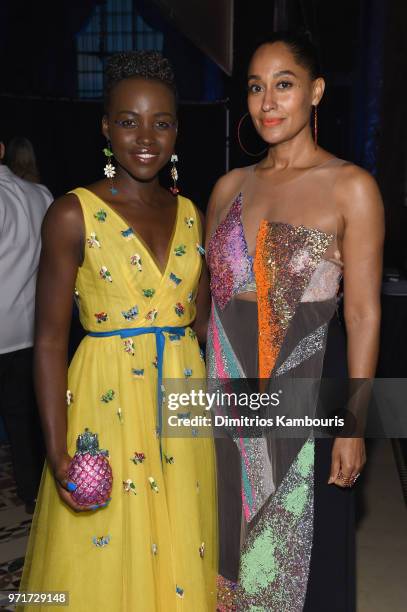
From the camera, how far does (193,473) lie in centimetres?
175

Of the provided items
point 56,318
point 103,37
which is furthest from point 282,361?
point 103,37

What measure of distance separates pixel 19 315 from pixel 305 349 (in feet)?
5.68

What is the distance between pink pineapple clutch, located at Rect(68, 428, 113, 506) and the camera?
5.10 ft

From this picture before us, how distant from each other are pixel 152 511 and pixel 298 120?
0.97m

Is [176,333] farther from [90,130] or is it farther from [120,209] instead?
[90,130]

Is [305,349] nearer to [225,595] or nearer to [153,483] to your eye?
[153,483]

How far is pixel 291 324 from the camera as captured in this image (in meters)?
1.71

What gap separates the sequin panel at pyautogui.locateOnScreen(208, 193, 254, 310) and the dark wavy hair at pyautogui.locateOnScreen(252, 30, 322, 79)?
1.14 ft

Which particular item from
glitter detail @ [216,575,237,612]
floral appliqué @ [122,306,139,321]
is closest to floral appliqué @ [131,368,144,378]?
floral appliqué @ [122,306,139,321]

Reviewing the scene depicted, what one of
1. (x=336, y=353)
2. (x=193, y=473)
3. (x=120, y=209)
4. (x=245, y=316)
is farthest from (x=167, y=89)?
(x=193, y=473)

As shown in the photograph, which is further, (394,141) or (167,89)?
(394,141)

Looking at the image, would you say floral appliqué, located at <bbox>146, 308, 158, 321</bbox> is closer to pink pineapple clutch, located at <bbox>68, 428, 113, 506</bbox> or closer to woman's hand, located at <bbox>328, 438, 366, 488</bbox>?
pink pineapple clutch, located at <bbox>68, 428, 113, 506</bbox>

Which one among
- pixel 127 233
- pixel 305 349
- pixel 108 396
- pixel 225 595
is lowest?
pixel 225 595

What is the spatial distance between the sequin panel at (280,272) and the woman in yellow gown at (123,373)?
189 millimetres
